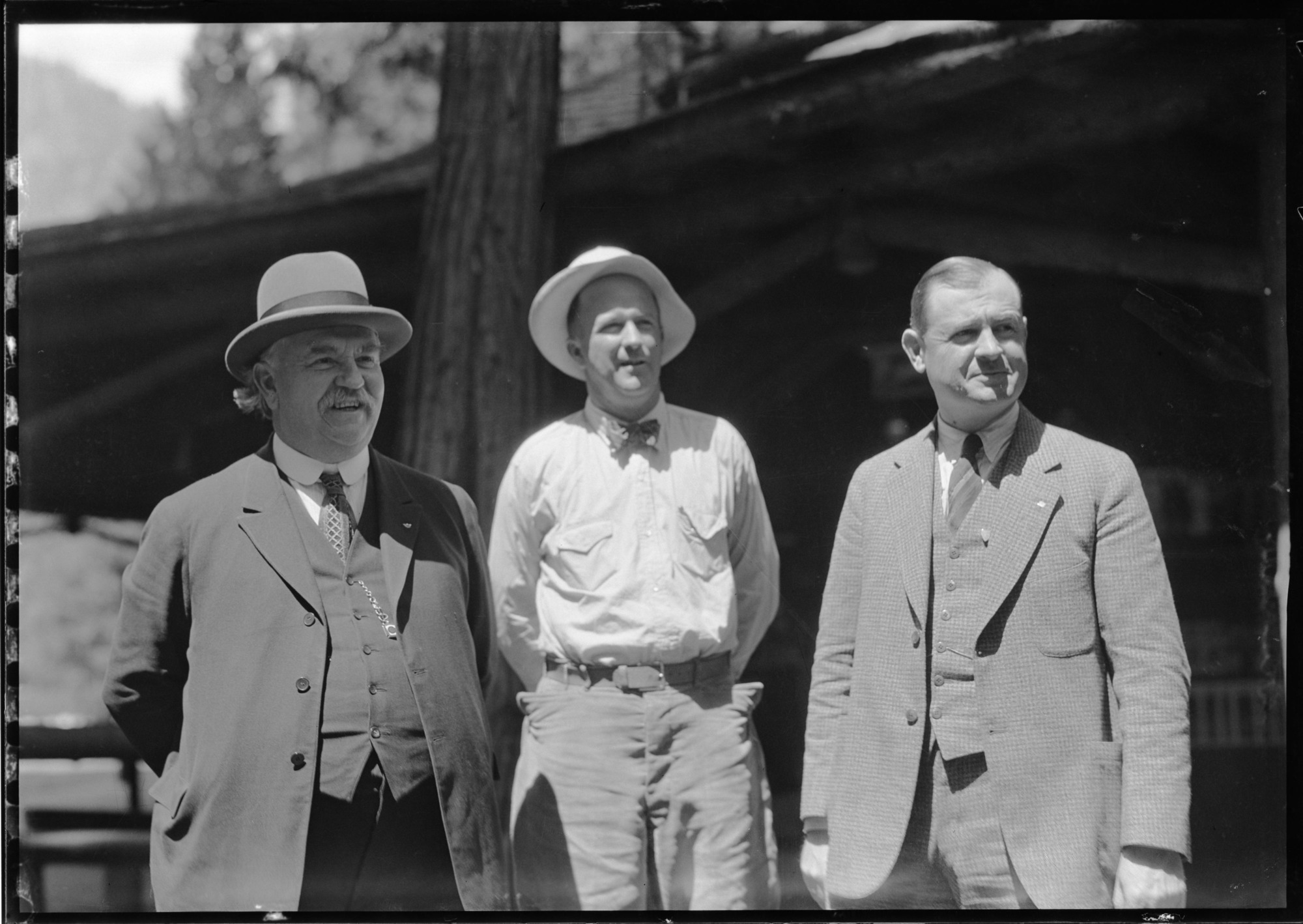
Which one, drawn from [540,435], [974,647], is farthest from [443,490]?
[974,647]

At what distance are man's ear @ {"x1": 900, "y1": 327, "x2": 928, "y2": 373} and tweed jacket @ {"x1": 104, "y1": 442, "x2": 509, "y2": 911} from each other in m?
1.52

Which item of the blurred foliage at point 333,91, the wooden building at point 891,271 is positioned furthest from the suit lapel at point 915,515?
the blurred foliage at point 333,91

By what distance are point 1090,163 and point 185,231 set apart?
306cm

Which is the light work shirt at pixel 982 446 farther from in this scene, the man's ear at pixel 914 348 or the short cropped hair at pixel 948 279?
the short cropped hair at pixel 948 279

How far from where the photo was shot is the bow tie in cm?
425

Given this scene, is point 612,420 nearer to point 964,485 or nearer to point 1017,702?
point 964,485

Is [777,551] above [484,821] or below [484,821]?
above

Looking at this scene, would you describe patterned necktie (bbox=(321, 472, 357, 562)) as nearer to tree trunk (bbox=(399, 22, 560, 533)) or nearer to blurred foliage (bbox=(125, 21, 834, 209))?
tree trunk (bbox=(399, 22, 560, 533))

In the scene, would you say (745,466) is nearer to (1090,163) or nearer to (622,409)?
(622,409)

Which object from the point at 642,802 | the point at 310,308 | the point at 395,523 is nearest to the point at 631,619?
the point at 642,802

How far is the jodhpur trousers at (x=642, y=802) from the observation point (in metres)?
4.04

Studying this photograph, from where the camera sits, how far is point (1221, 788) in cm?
436

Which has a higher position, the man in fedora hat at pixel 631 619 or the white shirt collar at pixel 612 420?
the white shirt collar at pixel 612 420

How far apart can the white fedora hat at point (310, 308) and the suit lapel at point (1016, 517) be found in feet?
6.50
